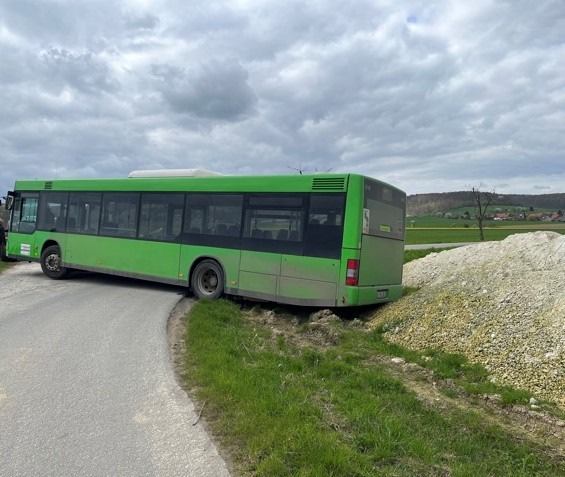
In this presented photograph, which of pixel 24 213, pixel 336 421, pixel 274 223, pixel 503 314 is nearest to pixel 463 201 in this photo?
pixel 24 213

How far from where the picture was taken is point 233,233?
11.3 meters

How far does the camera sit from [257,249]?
35.3 feet

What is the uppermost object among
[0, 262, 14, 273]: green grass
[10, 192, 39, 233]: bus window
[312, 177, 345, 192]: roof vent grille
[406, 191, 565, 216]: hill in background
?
[406, 191, 565, 216]: hill in background

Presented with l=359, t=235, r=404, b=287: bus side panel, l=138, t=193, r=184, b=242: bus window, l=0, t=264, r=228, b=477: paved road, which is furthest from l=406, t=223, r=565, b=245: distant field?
l=0, t=264, r=228, b=477: paved road

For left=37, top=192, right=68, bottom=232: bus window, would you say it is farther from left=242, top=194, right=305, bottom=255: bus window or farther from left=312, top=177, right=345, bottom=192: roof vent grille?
left=312, top=177, right=345, bottom=192: roof vent grille

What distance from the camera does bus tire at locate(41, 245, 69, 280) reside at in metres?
14.8

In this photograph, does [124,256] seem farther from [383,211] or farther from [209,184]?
[383,211]

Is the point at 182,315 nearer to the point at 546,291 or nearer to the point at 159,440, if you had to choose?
the point at 159,440

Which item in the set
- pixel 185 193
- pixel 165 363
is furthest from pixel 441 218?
pixel 165 363

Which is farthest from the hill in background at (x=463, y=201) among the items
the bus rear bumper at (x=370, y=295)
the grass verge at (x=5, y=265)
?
the bus rear bumper at (x=370, y=295)

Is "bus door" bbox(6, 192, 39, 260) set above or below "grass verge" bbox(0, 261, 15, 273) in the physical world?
above

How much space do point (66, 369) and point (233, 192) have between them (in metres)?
6.02

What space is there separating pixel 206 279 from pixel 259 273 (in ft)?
5.84

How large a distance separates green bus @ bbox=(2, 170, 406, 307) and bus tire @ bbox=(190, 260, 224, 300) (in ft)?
0.08
